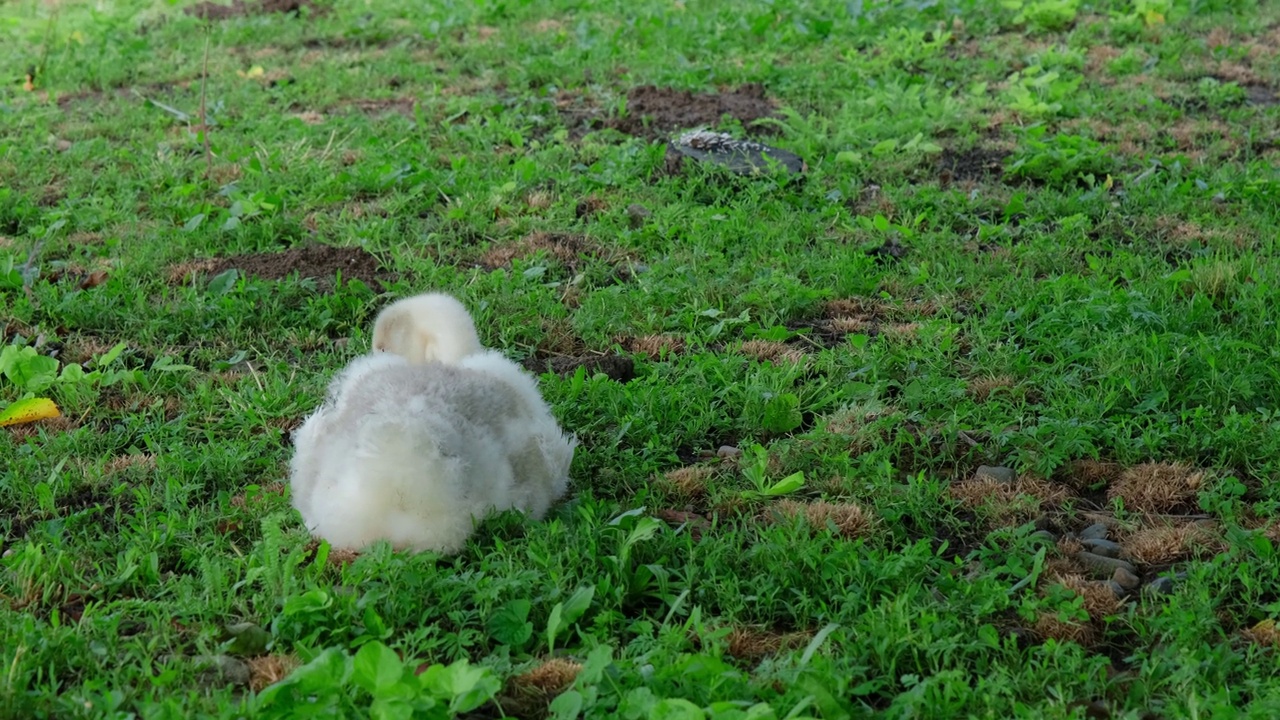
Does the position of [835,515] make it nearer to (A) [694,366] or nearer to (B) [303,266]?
(A) [694,366]

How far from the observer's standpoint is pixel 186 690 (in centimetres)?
311

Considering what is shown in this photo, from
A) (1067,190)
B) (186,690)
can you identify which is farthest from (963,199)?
(186,690)

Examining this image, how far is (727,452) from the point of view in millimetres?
4527

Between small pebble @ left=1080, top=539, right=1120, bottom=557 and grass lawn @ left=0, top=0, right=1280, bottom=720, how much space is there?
0.06 ft

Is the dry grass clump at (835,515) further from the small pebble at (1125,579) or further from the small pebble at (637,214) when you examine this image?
the small pebble at (637,214)

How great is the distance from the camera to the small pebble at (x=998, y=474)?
4.29m

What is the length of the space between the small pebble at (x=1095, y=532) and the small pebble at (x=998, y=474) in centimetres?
34

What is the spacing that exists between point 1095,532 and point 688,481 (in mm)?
1369

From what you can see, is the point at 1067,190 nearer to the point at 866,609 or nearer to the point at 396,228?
the point at 396,228

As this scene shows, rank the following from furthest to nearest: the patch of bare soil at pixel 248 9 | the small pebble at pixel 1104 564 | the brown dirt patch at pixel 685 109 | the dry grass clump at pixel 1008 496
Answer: the patch of bare soil at pixel 248 9, the brown dirt patch at pixel 685 109, the dry grass clump at pixel 1008 496, the small pebble at pixel 1104 564

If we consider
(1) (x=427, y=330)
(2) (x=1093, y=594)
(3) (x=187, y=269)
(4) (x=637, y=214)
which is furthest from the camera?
(4) (x=637, y=214)

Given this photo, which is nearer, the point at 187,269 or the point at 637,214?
the point at 187,269

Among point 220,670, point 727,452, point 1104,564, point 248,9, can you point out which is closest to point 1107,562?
point 1104,564

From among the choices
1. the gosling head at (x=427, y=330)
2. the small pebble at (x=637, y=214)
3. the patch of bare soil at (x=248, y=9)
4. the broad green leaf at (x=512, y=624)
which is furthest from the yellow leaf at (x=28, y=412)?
the patch of bare soil at (x=248, y=9)
